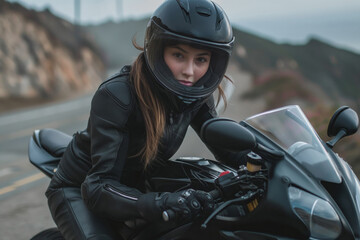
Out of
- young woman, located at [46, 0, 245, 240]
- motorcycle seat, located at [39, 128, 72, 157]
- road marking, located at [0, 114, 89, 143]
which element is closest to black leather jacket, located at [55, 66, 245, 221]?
young woman, located at [46, 0, 245, 240]

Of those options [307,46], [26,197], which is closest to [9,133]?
[26,197]

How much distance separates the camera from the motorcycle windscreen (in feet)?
5.92

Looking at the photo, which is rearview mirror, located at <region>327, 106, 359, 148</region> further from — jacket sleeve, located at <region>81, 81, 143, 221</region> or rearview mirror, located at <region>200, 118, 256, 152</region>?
jacket sleeve, located at <region>81, 81, 143, 221</region>

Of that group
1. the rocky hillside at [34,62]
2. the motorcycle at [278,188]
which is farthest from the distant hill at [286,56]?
the motorcycle at [278,188]

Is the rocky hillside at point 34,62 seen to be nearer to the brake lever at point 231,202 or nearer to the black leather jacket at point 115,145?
the black leather jacket at point 115,145

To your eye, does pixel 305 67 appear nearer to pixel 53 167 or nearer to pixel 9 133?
pixel 9 133

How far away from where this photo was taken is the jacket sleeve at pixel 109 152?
2.18 m

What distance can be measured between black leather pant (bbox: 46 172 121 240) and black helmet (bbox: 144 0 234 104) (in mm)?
752

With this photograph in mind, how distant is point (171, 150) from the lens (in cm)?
248

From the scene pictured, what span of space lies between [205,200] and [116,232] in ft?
2.46

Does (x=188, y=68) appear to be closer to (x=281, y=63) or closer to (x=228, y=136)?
(x=228, y=136)

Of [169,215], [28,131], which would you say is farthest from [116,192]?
[28,131]

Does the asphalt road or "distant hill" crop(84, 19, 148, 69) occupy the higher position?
the asphalt road

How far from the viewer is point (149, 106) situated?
2260 mm
